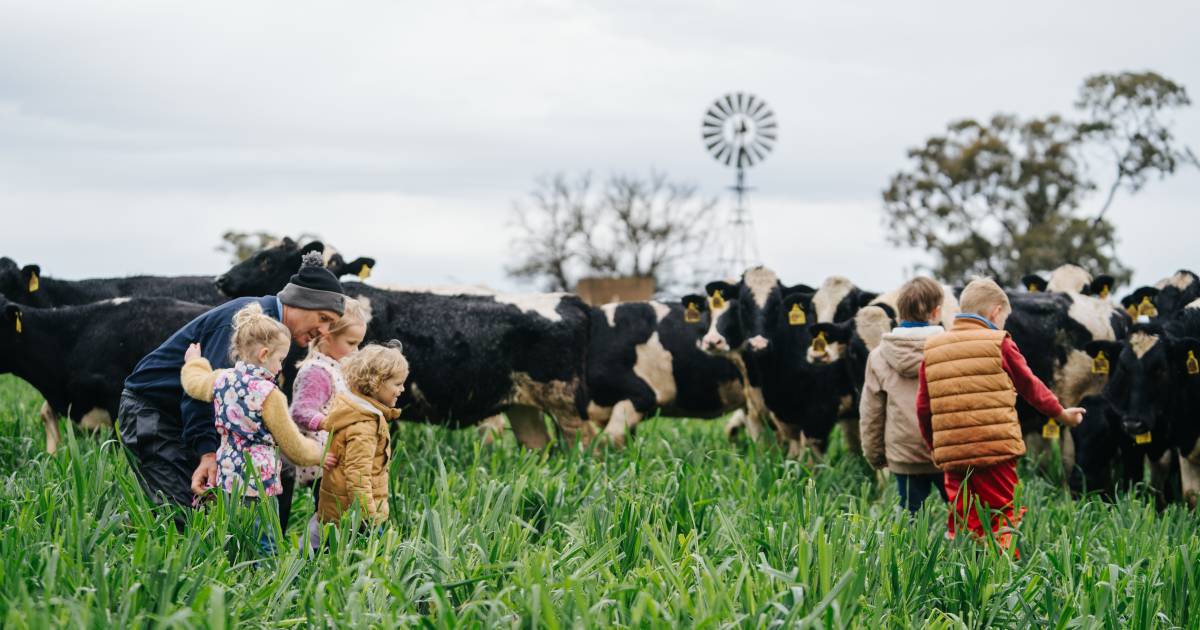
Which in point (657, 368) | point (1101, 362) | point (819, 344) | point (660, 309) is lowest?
point (657, 368)

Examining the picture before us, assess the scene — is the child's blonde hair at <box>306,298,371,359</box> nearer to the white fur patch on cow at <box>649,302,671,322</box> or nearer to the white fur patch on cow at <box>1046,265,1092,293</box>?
the white fur patch on cow at <box>649,302,671,322</box>

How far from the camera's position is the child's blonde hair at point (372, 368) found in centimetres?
457

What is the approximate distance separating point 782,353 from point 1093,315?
270 centimetres

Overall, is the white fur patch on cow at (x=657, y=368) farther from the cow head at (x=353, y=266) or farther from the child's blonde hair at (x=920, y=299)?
the child's blonde hair at (x=920, y=299)

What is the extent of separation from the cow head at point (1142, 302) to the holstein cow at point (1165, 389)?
223cm

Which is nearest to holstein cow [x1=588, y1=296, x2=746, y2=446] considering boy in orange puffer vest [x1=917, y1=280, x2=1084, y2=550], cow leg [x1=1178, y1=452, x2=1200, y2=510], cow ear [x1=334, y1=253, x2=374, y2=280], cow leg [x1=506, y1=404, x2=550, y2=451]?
cow leg [x1=506, y1=404, x2=550, y2=451]

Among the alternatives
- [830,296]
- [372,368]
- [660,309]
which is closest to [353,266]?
[660,309]

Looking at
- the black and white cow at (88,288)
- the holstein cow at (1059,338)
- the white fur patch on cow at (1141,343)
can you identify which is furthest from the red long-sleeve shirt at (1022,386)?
the black and white cow at (88,288)

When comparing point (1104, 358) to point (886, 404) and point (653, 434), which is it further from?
point (653, 434)

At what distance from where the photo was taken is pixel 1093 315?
9.83m

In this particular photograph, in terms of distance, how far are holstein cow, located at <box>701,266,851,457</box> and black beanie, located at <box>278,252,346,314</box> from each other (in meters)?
4.75

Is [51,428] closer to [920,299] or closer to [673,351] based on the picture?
[673,351]

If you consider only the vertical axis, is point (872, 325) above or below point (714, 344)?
above

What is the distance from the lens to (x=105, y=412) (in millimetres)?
7078
